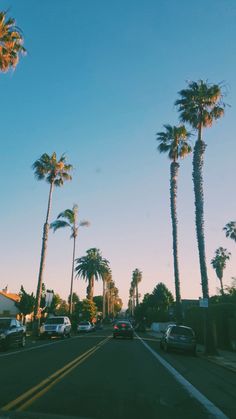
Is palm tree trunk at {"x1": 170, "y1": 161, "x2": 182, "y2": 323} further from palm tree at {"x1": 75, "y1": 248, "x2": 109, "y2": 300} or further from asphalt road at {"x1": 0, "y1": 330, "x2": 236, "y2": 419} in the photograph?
palm tree at {"x1": 75, "y1": 248, "x2": 109, "y2": 300}

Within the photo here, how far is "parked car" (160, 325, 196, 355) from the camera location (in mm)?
22781

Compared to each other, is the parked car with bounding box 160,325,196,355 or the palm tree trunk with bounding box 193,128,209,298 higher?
the palm tree trunk with bounding box 193,128,209,298

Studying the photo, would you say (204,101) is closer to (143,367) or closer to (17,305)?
(143,367)

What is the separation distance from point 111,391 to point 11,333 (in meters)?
14.2

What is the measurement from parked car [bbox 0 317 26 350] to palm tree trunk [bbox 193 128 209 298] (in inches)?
412

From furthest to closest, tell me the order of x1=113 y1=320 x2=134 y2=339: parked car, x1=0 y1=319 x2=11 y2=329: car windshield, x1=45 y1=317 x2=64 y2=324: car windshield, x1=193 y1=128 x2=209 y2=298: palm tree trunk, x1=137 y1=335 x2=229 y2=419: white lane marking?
1. x1=113 y1=320 x2=134 y2=339: parked car
2. x1=45 y1=317 x2=64 y2=324: car windshield
3. x1=193 y1=128 x2=209 y2=298: palm tree trunk
4. x1=0 y1=319 x2=11 y2=329: car windshield
5. x1=137 y1=335 x2=229 y2=419: white lane marking

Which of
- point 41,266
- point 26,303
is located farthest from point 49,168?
A: point 26,303

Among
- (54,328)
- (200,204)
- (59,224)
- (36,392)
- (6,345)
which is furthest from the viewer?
(59,224)

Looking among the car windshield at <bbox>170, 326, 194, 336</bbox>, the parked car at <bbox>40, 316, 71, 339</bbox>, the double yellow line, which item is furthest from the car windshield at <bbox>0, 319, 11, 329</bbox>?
the double yellow line

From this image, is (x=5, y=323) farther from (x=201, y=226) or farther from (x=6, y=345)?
(x=201, y=226)

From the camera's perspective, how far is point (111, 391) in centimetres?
962

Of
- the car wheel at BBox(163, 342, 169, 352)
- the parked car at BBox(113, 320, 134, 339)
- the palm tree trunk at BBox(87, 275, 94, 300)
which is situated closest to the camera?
the car wheel at BBox(163, 342, 169, 352)

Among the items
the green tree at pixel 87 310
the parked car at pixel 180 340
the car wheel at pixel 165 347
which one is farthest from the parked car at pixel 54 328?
the green tree at pixel 87 310

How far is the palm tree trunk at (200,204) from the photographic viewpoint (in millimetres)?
23906
